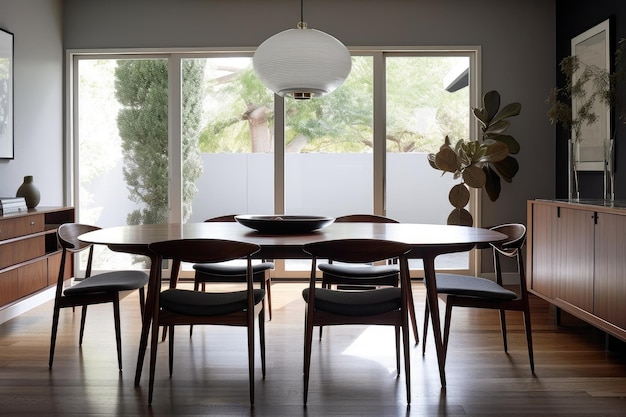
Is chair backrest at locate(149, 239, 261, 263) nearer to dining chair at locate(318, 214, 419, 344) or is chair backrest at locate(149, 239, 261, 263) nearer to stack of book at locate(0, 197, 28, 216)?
dining chair at locate(318, 214, 419, 344)

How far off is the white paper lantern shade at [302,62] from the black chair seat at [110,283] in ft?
4.37

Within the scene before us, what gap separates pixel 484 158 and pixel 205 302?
3.47 metres

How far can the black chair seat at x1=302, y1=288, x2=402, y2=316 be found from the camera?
3.09 meters

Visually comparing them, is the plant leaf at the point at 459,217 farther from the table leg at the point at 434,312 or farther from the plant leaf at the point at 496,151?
the table leg at the point at 434,312

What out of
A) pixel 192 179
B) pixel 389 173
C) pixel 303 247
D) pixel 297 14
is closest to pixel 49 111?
pixel 192 179

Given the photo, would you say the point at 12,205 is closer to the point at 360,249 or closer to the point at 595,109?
the point at 360,249

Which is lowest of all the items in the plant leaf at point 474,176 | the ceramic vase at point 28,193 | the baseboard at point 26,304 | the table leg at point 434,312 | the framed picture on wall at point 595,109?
the baseboard at point 26,304

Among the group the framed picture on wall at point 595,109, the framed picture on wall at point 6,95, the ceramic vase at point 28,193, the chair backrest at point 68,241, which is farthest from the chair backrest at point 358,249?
the framed picture on wall at point 6,95

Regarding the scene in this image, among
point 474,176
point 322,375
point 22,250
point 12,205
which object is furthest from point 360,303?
point 474,176

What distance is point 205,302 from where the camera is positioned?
315 cm

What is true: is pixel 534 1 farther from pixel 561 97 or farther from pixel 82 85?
pixel 82 85

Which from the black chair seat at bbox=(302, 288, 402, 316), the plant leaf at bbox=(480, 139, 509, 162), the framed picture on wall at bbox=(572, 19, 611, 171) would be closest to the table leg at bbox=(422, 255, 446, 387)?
the black chair seat at bbox=(302, 288, 402, 316)

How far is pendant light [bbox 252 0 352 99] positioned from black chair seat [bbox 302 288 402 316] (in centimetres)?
116

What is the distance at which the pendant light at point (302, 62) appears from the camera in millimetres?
3590
